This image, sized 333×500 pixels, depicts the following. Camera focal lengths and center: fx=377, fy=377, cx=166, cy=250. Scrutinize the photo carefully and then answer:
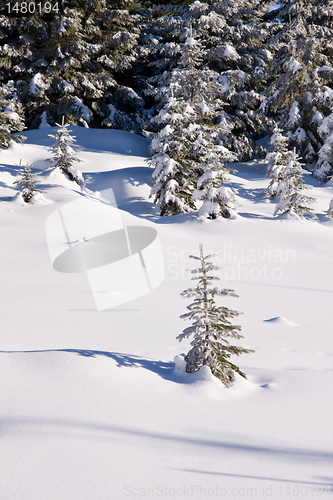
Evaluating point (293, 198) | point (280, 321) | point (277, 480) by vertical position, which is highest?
point (277, 480)

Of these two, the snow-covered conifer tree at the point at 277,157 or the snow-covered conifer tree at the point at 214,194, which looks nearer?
the snow-covered conifer tree at the point at 214,194

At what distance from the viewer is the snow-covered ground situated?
217 cm

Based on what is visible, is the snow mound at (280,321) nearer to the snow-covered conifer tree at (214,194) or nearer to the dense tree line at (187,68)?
the snow-covered conifer tree at (214,194)

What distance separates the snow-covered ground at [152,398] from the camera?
2.17 meters

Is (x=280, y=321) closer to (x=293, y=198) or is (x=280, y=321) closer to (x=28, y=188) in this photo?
(x=293, y=198)

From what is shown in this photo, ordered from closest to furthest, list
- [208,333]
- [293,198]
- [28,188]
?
1. [208,333]
2. [28,188]
3. [293,198]

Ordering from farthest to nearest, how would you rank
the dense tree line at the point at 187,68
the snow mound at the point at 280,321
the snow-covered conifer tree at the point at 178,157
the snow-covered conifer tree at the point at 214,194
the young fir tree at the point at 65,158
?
the dense tree line at the point at 187,68
the young fir tree at the point at 65,158
the snow-covered conifer tree at the point at 178,157
the snow-covered conifer tree at the point at 214,194
the snow mound at the point at 280,321

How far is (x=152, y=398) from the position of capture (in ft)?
9.43

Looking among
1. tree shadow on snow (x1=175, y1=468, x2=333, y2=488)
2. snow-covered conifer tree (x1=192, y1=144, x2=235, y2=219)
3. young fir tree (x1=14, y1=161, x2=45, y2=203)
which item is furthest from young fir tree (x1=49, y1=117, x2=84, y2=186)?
tree shadow on snow (x1=175, y1=468, x2=333, y2=488)

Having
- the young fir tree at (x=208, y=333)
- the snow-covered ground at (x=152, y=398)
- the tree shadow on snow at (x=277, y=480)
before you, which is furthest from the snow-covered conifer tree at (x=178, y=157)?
the tree shadow on snow at (x=277, y=480)

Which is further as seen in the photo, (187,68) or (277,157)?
(187,68)

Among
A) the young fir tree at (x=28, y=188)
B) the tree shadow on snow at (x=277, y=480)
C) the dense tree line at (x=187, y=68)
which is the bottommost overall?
the young fir tree at (x=28, y=188)

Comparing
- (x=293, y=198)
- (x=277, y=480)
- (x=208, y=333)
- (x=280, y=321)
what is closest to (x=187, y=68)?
(x=293, y=198)

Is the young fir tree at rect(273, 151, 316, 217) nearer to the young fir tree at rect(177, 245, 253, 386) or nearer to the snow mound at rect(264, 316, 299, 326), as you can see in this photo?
the snow mound at rect(264, 316, 299, 326)
